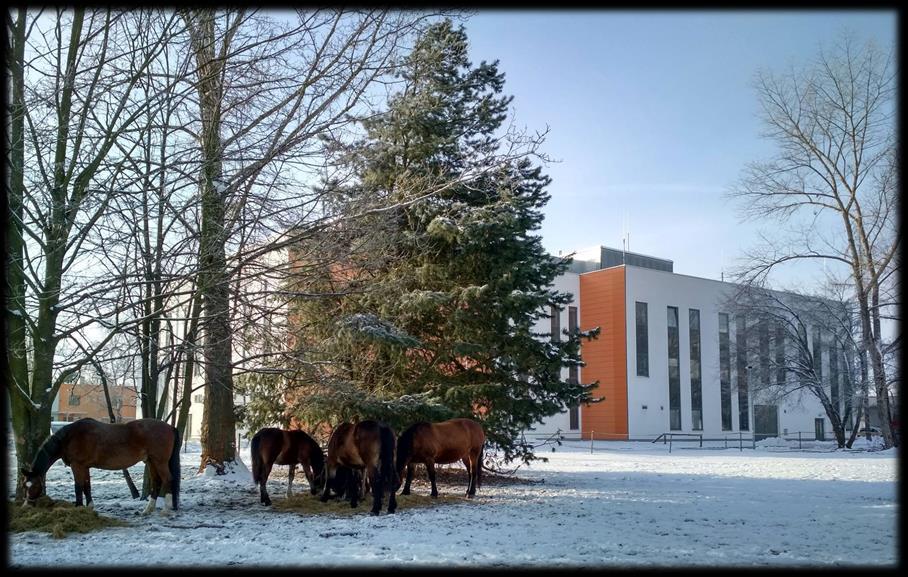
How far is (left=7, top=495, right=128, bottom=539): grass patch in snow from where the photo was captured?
28.5ft

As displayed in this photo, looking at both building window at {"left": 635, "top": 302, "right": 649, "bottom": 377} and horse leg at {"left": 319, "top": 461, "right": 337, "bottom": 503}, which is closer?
horse leg at {"left": 319, "top": 461, "right": 337, "bottom": 503}

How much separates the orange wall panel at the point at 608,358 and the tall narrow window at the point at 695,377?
6609 millimetres

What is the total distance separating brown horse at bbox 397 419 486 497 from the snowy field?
2.48 feet

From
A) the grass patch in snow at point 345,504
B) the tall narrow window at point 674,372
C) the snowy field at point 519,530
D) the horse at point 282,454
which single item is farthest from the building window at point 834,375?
the horse at point 282,454

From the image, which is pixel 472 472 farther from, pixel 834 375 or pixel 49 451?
pixel 834 375

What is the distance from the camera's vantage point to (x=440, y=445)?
12.8m

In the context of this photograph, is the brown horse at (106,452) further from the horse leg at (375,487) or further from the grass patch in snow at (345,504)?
the horse leg at (375,487)

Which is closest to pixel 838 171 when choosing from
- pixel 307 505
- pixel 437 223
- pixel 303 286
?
pixel 437 223

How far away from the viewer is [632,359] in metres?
48.2

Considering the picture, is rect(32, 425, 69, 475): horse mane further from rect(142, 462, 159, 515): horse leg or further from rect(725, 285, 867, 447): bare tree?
rect(725, 285, 867, 447): bare tree

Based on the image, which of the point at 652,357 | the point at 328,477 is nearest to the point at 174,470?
the point at 328,477

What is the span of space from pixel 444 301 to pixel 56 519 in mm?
8143

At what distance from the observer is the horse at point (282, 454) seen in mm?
11930

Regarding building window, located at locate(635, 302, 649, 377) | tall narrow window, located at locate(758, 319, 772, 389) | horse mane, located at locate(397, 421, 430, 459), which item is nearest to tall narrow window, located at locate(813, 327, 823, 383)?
tall narrow window, located at locate(758, 319, 772, 389)
